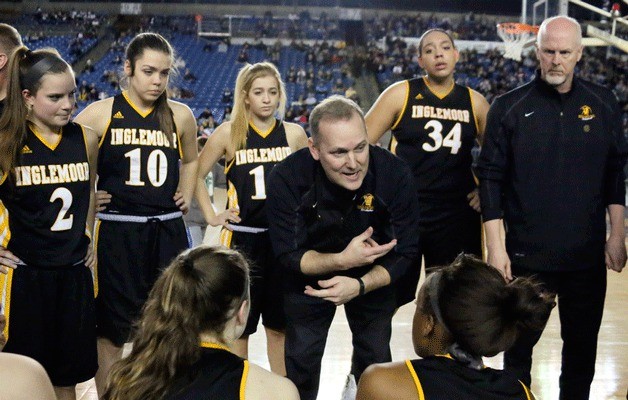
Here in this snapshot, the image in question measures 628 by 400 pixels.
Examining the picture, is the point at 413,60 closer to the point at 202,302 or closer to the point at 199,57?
the point at 199,57

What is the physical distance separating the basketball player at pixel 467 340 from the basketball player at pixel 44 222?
6.39 ft

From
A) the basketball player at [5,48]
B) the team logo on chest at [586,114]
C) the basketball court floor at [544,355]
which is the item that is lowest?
the basketball court floor at [544,355]

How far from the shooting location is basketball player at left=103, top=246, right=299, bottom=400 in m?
2.16

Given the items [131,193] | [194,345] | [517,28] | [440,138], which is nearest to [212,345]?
[194,345]

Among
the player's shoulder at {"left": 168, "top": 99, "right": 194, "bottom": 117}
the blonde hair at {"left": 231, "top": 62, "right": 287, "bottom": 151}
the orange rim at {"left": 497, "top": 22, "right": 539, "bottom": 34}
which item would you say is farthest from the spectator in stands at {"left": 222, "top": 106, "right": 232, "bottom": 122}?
the player's shoulder at {"left": 168, "top": 99, "right": 194, "bottom": 117}

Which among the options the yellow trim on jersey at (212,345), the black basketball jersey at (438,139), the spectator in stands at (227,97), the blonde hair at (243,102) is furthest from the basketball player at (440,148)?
the spectator in stands at (227,97)

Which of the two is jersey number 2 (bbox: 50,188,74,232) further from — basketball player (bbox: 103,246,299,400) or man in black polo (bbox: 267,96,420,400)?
basketball player (bbox: 103,246,299,400)

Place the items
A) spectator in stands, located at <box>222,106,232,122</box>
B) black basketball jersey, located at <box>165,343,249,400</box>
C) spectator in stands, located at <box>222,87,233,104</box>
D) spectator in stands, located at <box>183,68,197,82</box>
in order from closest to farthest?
black basketball jersey, located at <box>165,343,249,400</box> < spectator in stands, located at <box>222,106,232,122</box> < spectator in stands, located at <box>222,87,233,104</box> < spectator in stands, located at <box>183,68,197,82</box>

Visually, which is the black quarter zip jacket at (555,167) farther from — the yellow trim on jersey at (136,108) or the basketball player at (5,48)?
the basketball player at (5,48)

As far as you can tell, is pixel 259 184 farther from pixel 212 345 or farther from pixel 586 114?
pixel 212 345

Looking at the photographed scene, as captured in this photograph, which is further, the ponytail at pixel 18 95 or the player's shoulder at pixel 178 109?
the player's shoulder at pixel 178 109

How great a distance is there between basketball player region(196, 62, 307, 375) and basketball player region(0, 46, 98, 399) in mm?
1038

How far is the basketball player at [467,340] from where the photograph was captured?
2248 millimetres

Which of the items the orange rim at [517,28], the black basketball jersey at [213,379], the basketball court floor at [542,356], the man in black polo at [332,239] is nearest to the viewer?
the black basketball jersey at [213,379]
